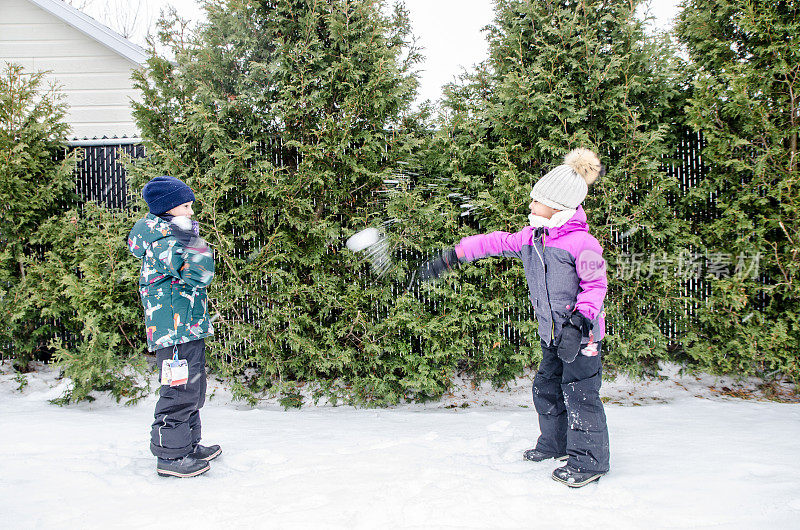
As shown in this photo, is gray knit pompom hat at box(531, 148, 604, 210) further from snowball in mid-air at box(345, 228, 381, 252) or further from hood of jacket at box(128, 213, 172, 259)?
hood of jacket at box(128, 213, 172, 259)

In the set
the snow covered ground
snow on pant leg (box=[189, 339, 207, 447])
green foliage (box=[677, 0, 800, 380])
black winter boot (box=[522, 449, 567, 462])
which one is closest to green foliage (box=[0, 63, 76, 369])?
the snow covered ground

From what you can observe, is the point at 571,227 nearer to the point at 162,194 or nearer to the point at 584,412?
the point at 584,412

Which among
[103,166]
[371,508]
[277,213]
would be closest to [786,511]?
[371,508]

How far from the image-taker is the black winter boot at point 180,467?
2.70m

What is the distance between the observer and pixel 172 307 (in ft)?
8.82

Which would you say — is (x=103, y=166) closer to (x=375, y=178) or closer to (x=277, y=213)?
(x=277, y=213)

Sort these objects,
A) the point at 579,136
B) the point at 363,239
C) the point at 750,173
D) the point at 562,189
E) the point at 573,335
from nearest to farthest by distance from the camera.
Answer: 1. the point at 573,335
2. the point at 562,189
3. the point at 363,239
4. the point at 579,136
5. the point at 750,173

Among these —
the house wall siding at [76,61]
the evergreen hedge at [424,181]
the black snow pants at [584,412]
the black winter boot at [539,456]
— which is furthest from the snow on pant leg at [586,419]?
the house wall siding at [76,61]

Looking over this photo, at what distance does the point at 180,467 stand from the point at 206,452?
289mm

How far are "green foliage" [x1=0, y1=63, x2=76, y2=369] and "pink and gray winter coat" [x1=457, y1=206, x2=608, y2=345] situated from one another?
17.1 ft

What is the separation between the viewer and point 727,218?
175 inches

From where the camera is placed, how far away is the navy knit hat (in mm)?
2703

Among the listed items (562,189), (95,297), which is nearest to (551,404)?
(562,189)

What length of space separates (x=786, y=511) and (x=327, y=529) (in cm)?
244
